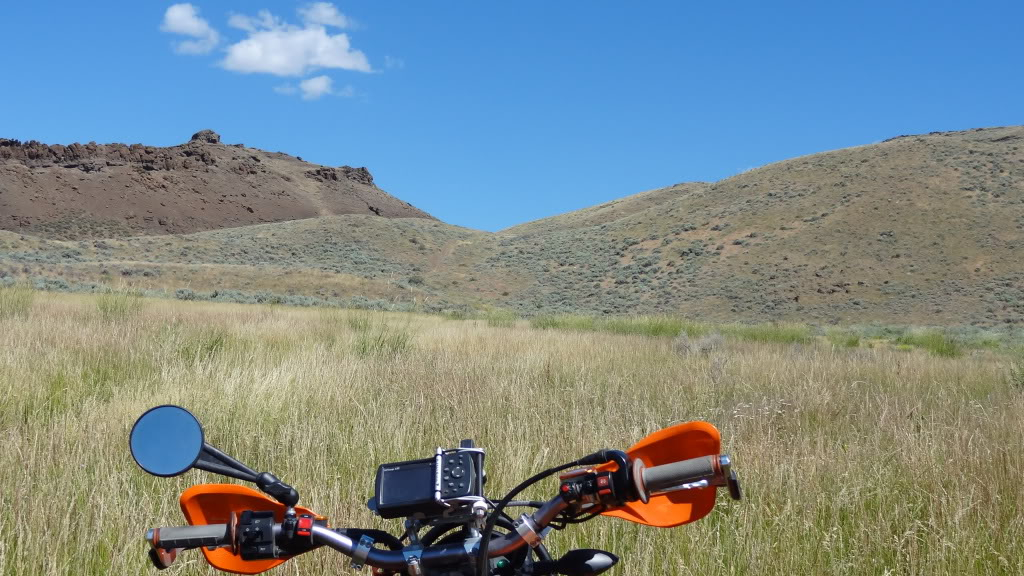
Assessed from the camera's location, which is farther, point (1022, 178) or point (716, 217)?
point (716, 217)

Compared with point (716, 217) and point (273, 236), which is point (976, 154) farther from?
point (273, 236)

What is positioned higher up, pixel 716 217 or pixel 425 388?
pixel 716 217

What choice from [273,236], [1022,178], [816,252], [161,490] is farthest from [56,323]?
[273,236]

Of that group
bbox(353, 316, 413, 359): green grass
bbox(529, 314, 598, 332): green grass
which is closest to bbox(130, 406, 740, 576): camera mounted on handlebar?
bbox(353, 316, 413, 359): green grass

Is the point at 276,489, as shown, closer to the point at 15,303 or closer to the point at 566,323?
the point at 15,303

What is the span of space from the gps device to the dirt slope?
96525 millimetres

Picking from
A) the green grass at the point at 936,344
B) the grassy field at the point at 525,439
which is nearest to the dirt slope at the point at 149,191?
the green grass at the point at 936,344

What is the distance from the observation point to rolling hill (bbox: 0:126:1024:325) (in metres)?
40.1

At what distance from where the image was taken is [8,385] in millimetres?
5457

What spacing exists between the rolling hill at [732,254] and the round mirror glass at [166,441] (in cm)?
2685

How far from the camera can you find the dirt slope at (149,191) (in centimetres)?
8738

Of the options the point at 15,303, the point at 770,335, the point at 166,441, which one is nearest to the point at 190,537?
the point at 166,441

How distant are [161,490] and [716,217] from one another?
59886 millimetres

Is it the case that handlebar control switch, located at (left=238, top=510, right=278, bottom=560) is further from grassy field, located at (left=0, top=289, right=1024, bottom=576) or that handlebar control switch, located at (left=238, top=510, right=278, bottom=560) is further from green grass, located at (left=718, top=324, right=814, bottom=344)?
green grass, located at (left=718, top=324, right=814, bottom=344)
